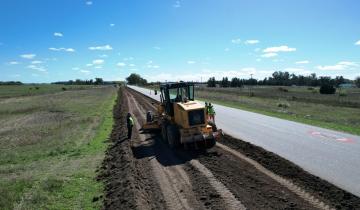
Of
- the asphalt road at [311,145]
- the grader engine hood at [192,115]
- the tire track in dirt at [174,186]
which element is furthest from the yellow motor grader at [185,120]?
the asphalt road at [311,145]

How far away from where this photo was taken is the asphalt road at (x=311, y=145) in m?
10.4

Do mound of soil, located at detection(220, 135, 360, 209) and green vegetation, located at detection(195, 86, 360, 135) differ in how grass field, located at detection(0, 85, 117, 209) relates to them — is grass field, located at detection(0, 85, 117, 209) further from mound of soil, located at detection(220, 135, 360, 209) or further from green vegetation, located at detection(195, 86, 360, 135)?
green vegetation, located at detection(195, 86, 360, 135)

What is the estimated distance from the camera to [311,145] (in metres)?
14.4

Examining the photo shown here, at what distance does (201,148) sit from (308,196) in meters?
6.37

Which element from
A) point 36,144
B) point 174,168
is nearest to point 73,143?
point 36,144

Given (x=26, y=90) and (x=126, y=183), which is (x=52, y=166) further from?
(x=26, y=90)

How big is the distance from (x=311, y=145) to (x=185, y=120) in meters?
5.35

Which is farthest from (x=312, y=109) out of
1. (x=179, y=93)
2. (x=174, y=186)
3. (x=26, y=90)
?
(x=26, y=90)

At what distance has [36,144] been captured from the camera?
17.6 meters

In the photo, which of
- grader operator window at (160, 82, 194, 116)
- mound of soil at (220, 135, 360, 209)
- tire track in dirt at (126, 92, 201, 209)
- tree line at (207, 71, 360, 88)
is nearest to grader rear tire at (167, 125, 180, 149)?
grader operator window at (160, 82, 194, 116)

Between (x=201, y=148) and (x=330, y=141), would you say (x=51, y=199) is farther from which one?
(x=330, y=141)

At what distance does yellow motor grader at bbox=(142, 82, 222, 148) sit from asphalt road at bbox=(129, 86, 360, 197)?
2.51 metres

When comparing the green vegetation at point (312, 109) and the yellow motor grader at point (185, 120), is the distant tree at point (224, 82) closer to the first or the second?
the green vegetation at point (312, 109)

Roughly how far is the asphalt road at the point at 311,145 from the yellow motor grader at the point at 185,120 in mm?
2508
